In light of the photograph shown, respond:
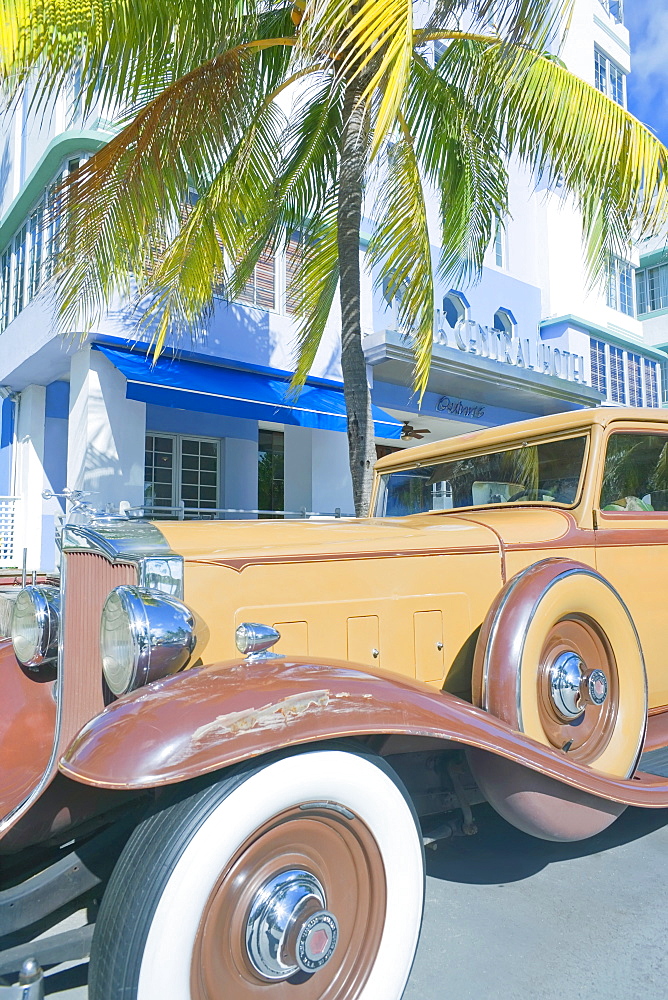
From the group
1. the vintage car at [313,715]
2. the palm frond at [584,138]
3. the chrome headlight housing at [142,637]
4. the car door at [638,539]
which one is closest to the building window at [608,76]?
the palm frond at [584,138]

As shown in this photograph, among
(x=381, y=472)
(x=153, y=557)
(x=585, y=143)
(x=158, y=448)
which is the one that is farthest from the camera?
(x=158, y=448)

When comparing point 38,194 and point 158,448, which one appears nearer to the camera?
point 38,194

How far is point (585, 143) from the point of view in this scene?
5.39m

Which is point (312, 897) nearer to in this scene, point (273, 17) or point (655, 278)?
point (273, 17)

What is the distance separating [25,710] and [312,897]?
4.55ft

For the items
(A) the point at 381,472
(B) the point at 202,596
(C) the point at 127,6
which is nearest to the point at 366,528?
(B) the point at 202,596

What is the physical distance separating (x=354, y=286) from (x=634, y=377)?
13.6 meters

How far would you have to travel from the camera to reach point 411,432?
12.6 metres

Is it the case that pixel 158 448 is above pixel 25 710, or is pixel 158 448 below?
above

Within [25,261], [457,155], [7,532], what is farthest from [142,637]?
[25,261]

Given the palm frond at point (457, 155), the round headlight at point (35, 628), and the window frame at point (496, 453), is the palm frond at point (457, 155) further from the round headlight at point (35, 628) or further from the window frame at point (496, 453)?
the round headlight at point (35, 628)

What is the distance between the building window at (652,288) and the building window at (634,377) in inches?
144

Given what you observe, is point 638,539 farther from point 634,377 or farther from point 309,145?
point 634,377

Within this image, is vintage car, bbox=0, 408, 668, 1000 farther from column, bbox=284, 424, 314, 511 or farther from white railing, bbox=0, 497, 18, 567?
column, bbox=284, 424, 314, 511
